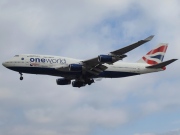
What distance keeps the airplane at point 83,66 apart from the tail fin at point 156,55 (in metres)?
2.04

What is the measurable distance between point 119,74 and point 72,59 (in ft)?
27.3

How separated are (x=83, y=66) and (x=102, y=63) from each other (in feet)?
10.0

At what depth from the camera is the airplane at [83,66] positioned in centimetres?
7088

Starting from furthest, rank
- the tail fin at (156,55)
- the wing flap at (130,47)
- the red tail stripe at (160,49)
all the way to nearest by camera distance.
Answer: the red tail stripe at (160,49)
the tail fin at (156,55)
the wing flap at (130,47)

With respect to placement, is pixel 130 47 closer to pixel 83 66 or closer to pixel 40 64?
pixel 83 66

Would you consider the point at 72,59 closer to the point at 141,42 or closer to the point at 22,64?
the point at 22,64

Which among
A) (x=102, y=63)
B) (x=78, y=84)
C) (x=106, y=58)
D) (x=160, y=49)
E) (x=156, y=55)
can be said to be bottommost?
(x=78, y=84)

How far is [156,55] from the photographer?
3307 inches

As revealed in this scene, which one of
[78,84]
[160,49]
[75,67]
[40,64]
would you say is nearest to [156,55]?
[160,49]

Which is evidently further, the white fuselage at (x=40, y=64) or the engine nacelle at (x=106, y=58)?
the white fuselage at (x=40, y=64)

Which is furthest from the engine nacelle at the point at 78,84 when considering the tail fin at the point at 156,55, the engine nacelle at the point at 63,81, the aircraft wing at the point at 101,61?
the tail fin at the point at 156,55

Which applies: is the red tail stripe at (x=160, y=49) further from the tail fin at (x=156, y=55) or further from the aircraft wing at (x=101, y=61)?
the aircraft wing at (x=101, y=61)

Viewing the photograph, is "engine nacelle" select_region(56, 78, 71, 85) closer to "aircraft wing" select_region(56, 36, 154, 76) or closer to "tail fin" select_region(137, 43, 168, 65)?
"aircraft wing" select_region(56, 36, 154, 76)

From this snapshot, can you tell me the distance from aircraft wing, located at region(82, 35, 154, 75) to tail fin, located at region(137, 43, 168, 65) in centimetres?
1022
